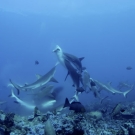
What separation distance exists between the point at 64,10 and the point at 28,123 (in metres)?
120

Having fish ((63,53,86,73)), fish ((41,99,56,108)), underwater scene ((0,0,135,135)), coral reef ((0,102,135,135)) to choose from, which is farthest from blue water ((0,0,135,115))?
coral reef ((0,102,135,135))

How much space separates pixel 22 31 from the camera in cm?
16575

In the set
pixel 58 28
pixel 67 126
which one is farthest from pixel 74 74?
pixel 58 28

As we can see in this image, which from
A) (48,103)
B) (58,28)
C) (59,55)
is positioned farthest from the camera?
(58,28)

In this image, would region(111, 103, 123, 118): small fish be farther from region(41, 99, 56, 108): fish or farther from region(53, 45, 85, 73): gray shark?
region(41, 99, 56, 108): fish

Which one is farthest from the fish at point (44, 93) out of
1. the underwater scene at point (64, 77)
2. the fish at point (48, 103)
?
the fish at point (48, 103)

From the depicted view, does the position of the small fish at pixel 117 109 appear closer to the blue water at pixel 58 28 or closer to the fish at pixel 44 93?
the fish at pixel 44 93

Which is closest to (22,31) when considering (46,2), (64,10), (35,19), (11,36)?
(11,36)

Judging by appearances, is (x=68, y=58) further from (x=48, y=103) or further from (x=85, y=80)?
(x=48, y=103)

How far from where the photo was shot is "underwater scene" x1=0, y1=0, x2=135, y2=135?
453cm

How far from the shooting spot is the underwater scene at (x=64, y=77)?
178 inches

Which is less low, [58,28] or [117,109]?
[58,28]

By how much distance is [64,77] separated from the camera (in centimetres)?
9631

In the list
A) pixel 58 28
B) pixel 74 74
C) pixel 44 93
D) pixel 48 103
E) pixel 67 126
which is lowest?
pixel 67 126
